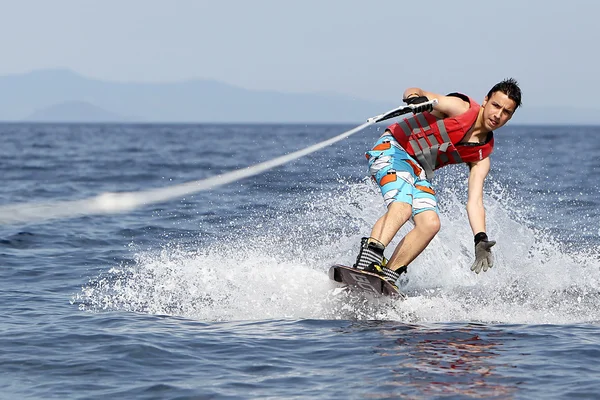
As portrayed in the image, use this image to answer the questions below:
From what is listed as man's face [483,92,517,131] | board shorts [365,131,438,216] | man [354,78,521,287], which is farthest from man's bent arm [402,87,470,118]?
board shorts [365,131,438,216]

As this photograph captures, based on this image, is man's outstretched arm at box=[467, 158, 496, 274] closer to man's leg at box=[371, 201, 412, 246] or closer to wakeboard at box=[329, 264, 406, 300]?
man's leg at box=[371, 201, 412, 246]

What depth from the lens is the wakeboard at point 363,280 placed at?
25.7 feet

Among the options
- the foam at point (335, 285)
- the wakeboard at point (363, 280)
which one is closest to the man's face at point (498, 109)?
the wakeboard at point (363, 280)

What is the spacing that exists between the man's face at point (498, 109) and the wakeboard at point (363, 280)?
5.57ft

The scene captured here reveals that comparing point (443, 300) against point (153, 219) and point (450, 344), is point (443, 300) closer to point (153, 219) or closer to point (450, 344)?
point (450, 344)

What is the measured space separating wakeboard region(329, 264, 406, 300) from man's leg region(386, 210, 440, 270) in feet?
1.14

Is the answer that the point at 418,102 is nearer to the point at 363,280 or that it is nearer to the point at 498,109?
the point at 498,109

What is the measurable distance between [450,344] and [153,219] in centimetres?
952

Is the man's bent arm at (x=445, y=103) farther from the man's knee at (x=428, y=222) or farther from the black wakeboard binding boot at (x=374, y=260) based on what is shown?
the black wakeboard binding boot at (x=374, y=260)

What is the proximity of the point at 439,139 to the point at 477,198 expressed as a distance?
0.67 m

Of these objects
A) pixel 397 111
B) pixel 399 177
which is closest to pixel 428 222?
pixel 399 177

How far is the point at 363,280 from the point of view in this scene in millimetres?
7914

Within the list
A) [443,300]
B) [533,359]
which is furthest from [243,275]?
[533,359]

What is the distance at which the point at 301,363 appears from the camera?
6.65 m
